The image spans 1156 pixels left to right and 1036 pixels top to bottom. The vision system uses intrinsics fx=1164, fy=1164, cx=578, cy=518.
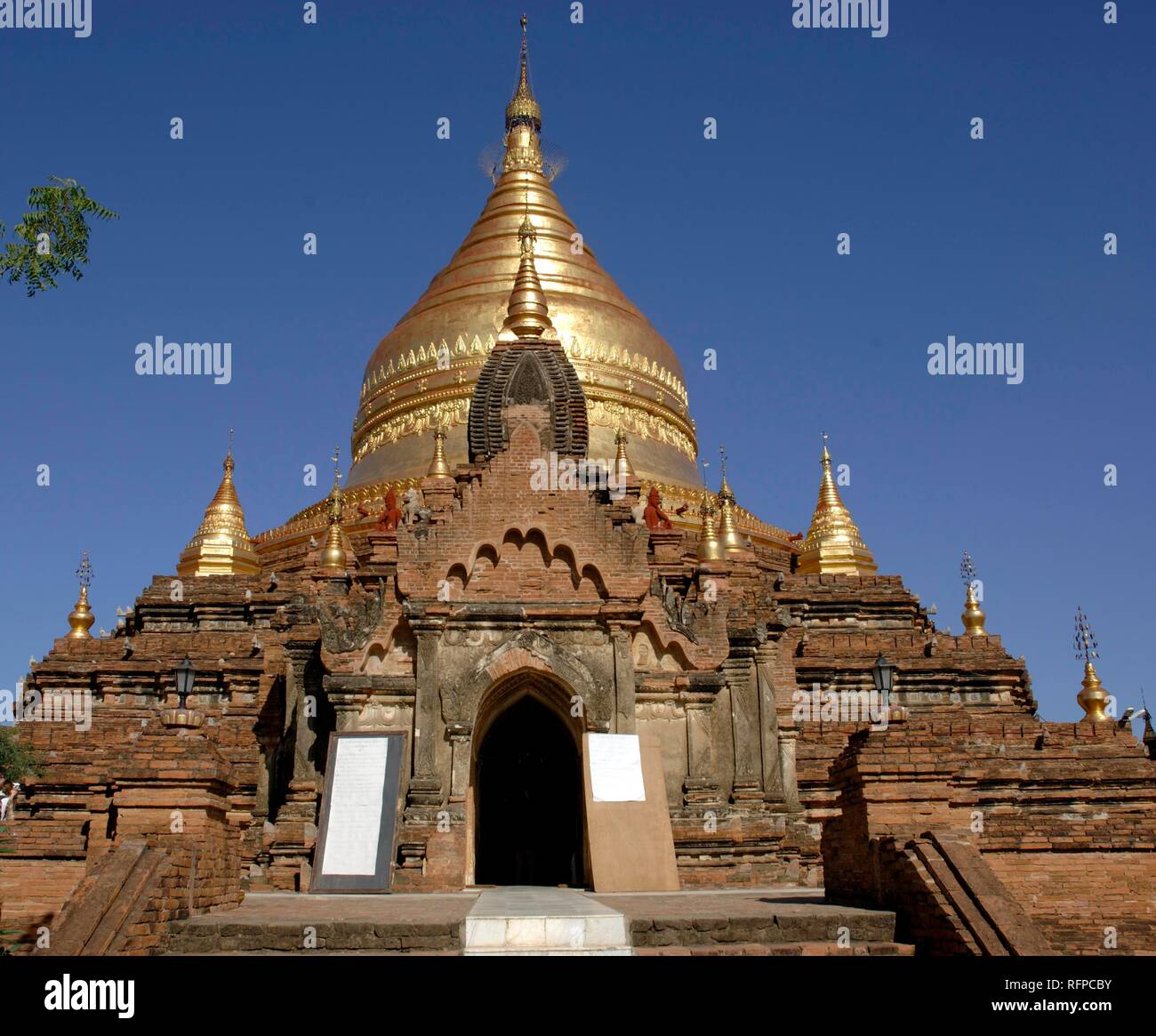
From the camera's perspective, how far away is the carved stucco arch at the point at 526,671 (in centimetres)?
1842

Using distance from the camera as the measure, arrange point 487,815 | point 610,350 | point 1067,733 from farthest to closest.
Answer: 1. point 610,350
2. point 1067,733
3. point 487,815

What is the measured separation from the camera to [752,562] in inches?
1210

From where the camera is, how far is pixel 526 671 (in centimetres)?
1880

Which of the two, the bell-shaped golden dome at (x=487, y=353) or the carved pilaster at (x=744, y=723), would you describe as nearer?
the carved pilaster at (x=744, y=723)

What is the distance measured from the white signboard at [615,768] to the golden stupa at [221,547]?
2530 cm

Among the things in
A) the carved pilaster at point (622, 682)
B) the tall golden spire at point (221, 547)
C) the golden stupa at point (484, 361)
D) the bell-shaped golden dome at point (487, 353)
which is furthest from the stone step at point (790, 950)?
the tall golden spire at point (221, 547)

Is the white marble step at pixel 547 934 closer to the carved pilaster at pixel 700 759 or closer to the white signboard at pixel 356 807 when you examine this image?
the white signboard at pixel 356 807

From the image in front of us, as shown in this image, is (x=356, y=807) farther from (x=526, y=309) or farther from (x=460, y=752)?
(x=526, y=309)

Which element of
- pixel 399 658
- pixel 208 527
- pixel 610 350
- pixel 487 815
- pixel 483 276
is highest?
pixel 483 276

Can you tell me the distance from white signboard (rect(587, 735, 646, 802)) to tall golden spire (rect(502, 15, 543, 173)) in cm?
3585
